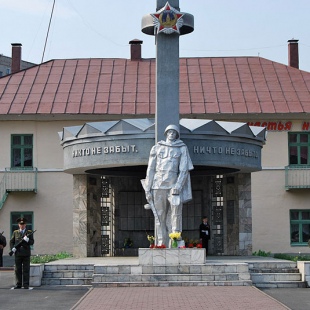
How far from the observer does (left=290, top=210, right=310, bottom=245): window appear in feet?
121

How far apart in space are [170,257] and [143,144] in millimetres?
4192

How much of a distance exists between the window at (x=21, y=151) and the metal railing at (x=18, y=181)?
17.2 inches

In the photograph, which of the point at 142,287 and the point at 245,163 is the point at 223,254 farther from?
the point at 142,287

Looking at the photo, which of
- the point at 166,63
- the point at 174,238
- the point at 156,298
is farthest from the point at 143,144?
the point at 156,298

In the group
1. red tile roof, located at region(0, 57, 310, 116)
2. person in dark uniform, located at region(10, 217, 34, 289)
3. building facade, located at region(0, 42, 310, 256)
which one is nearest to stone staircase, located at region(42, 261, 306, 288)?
person in dark uniform, located at region(10, 217, 34, 289)

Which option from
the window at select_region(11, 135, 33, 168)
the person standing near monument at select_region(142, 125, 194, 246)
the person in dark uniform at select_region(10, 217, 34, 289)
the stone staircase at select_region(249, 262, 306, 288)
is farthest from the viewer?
the window at select_region(11, 135, 33, 168)

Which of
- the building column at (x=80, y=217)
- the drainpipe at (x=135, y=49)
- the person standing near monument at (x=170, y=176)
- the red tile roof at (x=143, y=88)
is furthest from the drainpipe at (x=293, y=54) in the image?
the person standing near monument at (x=170, y=176)

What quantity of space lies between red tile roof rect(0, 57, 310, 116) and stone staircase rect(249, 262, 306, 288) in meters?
16.1

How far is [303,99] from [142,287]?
68.0ft

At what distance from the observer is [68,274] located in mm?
20422

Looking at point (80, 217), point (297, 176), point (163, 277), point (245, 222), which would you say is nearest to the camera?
point (163, 277)

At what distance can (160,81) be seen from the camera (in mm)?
22047

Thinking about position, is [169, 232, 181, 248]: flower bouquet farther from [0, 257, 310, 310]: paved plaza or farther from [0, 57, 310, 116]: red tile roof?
[0, 57, 310, 116]: red tile roof

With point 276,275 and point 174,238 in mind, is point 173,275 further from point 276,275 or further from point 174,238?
point 276,275
